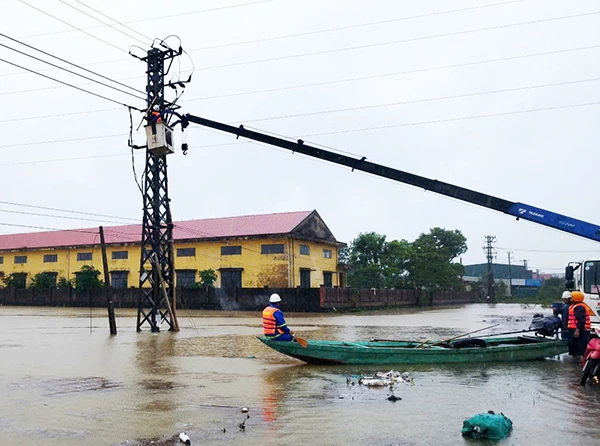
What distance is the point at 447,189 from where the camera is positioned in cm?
1675

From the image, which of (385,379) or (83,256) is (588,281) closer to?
(385,379)

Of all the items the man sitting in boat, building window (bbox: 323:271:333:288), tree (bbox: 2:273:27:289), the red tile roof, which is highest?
the red tile roof

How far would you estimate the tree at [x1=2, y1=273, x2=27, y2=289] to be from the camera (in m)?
53.9

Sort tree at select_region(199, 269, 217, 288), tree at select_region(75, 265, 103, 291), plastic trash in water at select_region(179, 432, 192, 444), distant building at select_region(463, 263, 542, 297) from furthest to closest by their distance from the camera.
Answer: distant building at select_region(463, 263, 542, 297) → tree at select_region(75, 265, 103, 291) → tree at select_region(199, 269, 217, 288) → plastic trash in water at select_region(179, 432, 192, 444)

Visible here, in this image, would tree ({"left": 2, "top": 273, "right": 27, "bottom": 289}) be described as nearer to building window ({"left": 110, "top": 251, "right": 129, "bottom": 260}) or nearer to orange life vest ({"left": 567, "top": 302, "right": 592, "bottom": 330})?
building window ({"left": 110, "top": 251, "right": 129, "bottom": 260})

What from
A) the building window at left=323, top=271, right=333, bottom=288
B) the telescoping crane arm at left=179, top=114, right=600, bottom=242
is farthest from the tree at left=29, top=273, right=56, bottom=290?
the telescoping crane arm at left=179, top=114, right=600, bottom=242

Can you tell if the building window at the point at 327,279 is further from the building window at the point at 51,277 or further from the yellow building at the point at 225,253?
the building window at the point at 51,277

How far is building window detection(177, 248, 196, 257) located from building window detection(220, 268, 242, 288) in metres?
3.26

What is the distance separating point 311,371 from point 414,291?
47.5m

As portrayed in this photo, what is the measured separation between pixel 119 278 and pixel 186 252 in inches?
276

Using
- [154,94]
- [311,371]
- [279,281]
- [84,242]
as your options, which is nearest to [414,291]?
[279,281]

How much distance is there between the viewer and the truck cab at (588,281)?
545 inches

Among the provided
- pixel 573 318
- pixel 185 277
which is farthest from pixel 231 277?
pixel 573 318

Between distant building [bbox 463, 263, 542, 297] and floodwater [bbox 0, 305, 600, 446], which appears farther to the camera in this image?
distant building [bbox 463, 263, 542, 297]
